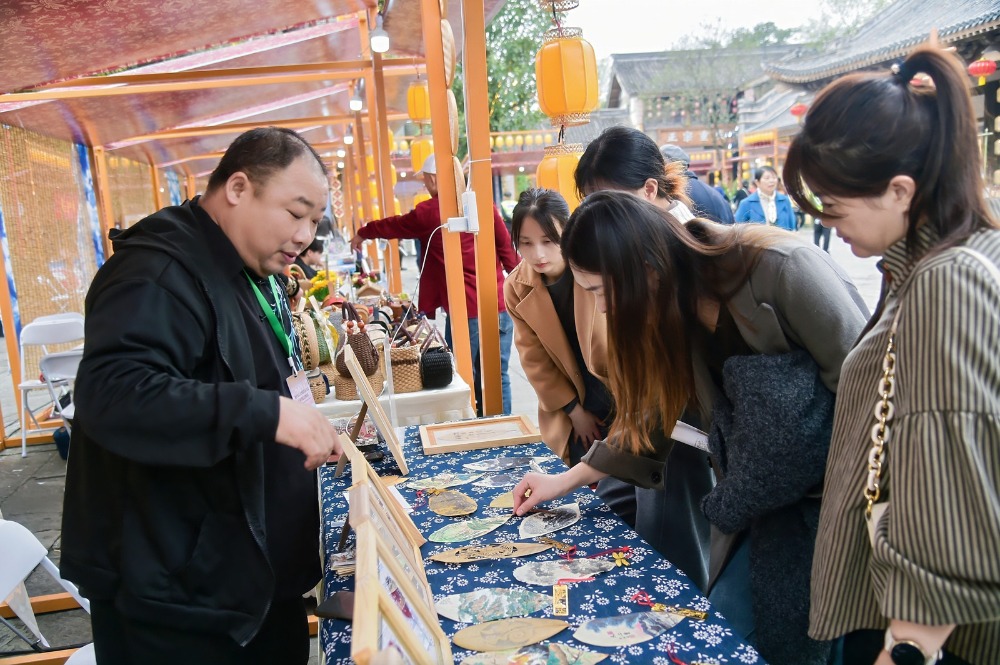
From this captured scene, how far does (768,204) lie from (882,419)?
7.18 meters

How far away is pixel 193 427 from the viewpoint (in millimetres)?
1076

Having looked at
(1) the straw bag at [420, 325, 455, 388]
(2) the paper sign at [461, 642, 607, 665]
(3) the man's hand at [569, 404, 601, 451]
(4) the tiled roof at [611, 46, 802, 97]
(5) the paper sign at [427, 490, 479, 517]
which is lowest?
(3) the man's hand at [569, 404, 601, 451]

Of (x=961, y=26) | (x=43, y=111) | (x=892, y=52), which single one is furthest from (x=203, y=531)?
(x=892, y=52)

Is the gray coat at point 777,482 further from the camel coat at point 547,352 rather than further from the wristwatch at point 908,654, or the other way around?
the camel coat at point 547,352

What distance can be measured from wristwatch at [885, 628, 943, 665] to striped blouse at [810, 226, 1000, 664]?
0.04 metres

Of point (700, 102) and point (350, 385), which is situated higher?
point (700, 102)

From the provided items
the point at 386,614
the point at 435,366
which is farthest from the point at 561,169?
the point at 386,614

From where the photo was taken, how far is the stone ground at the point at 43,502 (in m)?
2.76

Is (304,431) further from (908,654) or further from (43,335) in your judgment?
(43,335)

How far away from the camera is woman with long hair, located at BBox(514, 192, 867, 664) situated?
125cm

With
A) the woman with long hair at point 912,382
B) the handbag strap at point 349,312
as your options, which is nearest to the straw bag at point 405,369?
the handbag strap at point 349,312

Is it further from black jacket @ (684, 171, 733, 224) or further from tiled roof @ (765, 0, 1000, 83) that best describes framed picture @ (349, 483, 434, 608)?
tiled roof @ (765, 0, 1000, 83)

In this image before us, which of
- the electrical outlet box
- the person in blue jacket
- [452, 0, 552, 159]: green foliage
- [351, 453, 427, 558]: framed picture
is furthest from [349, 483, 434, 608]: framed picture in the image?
[452, 0, 552, 159]: green foliage

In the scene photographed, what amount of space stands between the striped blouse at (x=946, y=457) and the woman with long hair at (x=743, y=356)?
0.31 m
